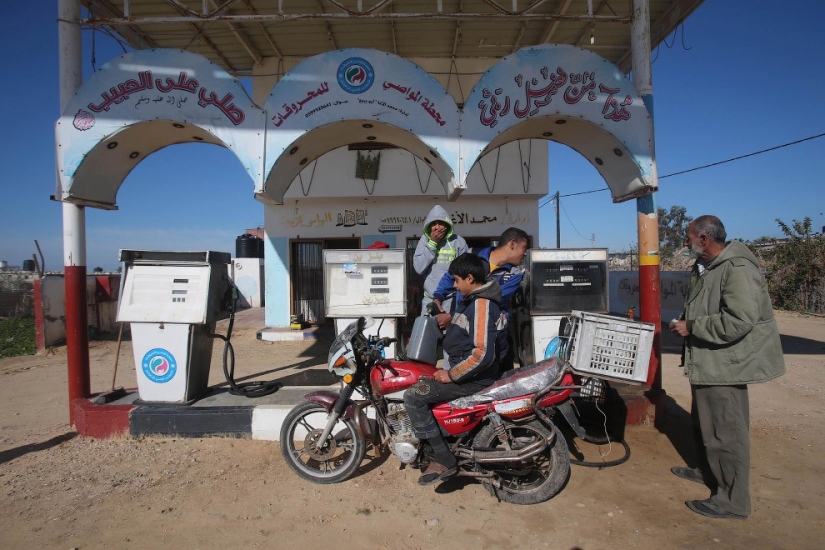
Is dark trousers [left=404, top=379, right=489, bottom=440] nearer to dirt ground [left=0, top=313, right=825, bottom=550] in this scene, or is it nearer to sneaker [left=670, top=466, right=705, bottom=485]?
dirt ground [left=0, top=313, right=825, bottom=550]

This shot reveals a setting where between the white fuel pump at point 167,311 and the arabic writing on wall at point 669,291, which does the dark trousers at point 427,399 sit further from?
the arabic writing on wall at point 669,291

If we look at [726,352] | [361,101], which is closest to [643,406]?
[726,352]

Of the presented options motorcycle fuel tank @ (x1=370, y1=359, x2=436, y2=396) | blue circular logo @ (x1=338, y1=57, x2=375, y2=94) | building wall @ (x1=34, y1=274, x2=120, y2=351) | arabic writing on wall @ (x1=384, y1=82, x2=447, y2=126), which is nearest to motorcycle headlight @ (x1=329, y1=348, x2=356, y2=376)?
motorcycle fuel tank @ (x1=370, y1=359, x2=436, y2=396)

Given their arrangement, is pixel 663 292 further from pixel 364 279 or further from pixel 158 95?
pixel 158 95

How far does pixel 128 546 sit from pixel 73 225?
136 inches

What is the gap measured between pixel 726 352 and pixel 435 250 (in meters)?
2.63

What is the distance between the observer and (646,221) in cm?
507

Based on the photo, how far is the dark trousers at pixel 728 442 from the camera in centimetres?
331

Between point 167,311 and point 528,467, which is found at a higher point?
point 167,311

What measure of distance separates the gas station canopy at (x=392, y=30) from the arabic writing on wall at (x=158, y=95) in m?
1.87

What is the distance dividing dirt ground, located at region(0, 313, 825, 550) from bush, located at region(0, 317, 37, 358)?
5.93m

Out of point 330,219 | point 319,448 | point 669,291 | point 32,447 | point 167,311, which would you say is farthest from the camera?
point 669,291

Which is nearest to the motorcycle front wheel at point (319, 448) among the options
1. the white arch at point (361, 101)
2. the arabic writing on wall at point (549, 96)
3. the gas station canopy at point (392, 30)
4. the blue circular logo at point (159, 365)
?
the blue circular logo at point (159, 365)

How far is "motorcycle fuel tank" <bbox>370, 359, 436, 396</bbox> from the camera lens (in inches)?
143
